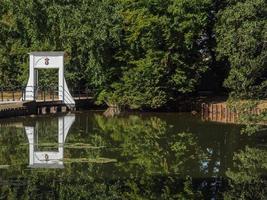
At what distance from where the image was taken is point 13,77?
57.0m

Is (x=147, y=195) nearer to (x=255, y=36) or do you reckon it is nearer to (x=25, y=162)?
(x=25, y=162)

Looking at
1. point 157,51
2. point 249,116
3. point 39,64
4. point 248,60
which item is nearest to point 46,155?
point 249,116

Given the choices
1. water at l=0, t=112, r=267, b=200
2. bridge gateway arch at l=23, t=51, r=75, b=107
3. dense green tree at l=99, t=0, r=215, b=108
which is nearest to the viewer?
water at l=0, t=112, r=267, b=200

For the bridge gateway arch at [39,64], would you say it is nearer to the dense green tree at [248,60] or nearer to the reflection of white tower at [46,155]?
the reflection of white tower at [46,155]

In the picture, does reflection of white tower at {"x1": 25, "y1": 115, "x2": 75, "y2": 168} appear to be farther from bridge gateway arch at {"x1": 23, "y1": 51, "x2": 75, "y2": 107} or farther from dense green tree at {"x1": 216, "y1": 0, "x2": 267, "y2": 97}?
bridge gateway arch at {"x1": 23, "y1": 51, "x2": 75, "y2": 107}

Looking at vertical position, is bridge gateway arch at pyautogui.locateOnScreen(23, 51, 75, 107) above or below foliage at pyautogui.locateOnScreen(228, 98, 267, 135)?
above

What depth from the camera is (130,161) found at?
26062 mm

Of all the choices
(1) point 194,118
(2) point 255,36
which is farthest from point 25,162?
(1) point 194,118

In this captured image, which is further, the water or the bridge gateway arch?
the bridge gateway arch

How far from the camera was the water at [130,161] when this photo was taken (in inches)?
798

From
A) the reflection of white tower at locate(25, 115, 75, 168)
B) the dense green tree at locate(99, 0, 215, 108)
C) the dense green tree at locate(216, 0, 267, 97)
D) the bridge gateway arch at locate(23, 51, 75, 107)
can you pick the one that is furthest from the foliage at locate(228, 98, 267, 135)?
the bridge gateway arch at locate(23, 51, 75, 107)

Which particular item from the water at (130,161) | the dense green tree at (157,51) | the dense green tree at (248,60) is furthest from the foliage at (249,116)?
the dense green tree at (157,51)

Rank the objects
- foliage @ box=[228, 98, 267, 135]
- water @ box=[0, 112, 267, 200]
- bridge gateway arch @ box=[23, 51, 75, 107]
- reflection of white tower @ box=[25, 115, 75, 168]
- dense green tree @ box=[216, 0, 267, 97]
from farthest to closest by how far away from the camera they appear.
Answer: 1. bridge gateway arch @ box=[23, 51, 75, 107]
2. dense green tree @ box=[216, 0, 267, 97]
3. foliage @ box=[228, 98, 267, 135]
4. reflection of white tower @ box=[25, 115, 75, 168]
5. water @ box=[0, 112, 267, 200]

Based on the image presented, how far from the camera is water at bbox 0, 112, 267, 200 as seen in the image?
20266 millimetres
